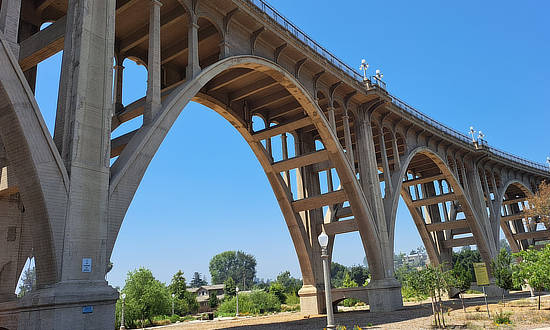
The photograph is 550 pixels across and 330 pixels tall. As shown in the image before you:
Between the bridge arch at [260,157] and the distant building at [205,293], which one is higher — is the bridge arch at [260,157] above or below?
above

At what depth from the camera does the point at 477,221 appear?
44.0 meters

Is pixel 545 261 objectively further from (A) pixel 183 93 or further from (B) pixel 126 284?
(B) pixel 126 284

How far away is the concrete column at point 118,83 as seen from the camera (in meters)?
20.7

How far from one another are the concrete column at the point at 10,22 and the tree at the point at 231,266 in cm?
14465

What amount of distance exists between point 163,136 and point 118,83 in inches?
297

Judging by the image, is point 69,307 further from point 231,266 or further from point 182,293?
point 231,266

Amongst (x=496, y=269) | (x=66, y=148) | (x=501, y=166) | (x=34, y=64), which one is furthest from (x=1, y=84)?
(x=501, y=166)

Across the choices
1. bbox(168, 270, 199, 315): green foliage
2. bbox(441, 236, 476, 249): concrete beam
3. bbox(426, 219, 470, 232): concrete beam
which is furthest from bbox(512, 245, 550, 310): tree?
bbox(168, 270, 199, 315): green foliage

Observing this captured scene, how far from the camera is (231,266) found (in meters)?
156

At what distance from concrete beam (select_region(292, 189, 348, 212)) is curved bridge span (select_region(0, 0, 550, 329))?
116mm

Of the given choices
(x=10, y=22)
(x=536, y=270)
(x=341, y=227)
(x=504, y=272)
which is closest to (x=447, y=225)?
(x=504, y=272)

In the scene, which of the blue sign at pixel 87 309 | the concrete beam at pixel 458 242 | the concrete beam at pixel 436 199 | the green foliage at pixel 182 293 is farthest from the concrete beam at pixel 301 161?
the green foliage at pixel 182 293

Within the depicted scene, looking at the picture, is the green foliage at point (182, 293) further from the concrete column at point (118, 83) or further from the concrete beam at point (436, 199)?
the concrete column at point (118, 83)

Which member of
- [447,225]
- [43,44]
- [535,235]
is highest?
[43,44]
